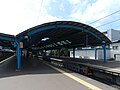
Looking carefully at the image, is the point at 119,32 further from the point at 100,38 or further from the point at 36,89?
the point at 36,89

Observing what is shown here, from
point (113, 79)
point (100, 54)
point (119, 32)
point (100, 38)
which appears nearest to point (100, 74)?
point (113, 79)

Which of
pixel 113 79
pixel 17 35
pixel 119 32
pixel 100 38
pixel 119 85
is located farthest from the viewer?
pixel 119 32

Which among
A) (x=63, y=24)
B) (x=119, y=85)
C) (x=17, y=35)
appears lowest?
(x=119, y=85)

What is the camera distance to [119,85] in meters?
13.0

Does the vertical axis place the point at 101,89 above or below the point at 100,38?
below

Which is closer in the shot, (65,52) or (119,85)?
(119,85)

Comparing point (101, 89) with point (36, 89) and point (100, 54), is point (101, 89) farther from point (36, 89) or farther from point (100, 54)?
point (100, 54)

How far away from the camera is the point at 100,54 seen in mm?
47156

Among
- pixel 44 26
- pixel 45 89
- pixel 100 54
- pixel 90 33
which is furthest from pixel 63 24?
pixel 100 54

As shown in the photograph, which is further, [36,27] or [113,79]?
[36,27]

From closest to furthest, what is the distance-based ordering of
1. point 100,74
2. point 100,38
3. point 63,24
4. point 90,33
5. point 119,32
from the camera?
point 100,74, point 63,24, point 90,33, point 100,38, point 119,32

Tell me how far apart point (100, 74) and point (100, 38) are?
12.0 metres

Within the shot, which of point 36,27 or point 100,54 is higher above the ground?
point 36,27

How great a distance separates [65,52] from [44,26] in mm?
54097
